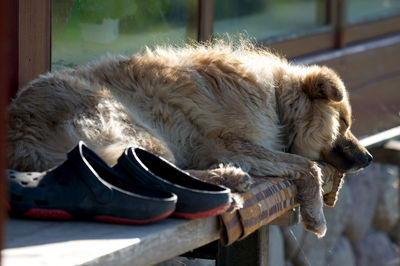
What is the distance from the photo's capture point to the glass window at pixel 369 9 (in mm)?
7820

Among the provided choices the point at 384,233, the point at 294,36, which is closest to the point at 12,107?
the point at 294,36

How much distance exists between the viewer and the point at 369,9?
27.2ft

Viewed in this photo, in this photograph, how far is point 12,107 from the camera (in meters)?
3.10

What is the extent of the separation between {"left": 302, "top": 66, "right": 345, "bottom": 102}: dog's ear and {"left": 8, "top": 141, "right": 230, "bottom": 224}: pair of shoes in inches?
61.4

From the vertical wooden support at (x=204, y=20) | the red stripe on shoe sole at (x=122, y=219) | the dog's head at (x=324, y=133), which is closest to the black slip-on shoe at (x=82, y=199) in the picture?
the red stripe on shoe sole at (x=122, y=219)

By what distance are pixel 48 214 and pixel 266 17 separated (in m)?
4.71

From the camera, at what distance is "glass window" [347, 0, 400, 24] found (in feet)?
25.7

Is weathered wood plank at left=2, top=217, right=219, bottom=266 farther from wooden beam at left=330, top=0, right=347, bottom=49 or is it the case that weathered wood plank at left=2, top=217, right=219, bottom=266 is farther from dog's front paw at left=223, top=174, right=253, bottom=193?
wooden beam at left=330, top=0, right=347, bottom=49

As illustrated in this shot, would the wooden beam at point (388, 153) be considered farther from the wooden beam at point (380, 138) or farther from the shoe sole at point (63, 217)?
the shoe sole at point (63, 217)

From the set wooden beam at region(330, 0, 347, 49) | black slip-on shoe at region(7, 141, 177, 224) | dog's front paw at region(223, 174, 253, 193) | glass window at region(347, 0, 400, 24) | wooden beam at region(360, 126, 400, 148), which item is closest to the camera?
black slip-on shoe at region(7, 141, 177, 224)

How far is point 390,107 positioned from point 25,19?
5.20 meters

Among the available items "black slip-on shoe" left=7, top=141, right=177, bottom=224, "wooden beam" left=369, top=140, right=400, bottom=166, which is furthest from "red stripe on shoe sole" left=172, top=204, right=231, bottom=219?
"wooden beam" left=369, top=140, right=400, bottom=166

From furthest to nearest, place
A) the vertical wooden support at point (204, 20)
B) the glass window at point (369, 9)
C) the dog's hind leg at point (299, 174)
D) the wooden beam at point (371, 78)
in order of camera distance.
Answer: the glass window at point (369, 9) < the wooden beam at point (371, 78) < the vertical wooden support at point (204, 20) < the dog's hind leg at point (299, 174)

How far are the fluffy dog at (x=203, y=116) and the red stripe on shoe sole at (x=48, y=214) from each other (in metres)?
0.51
